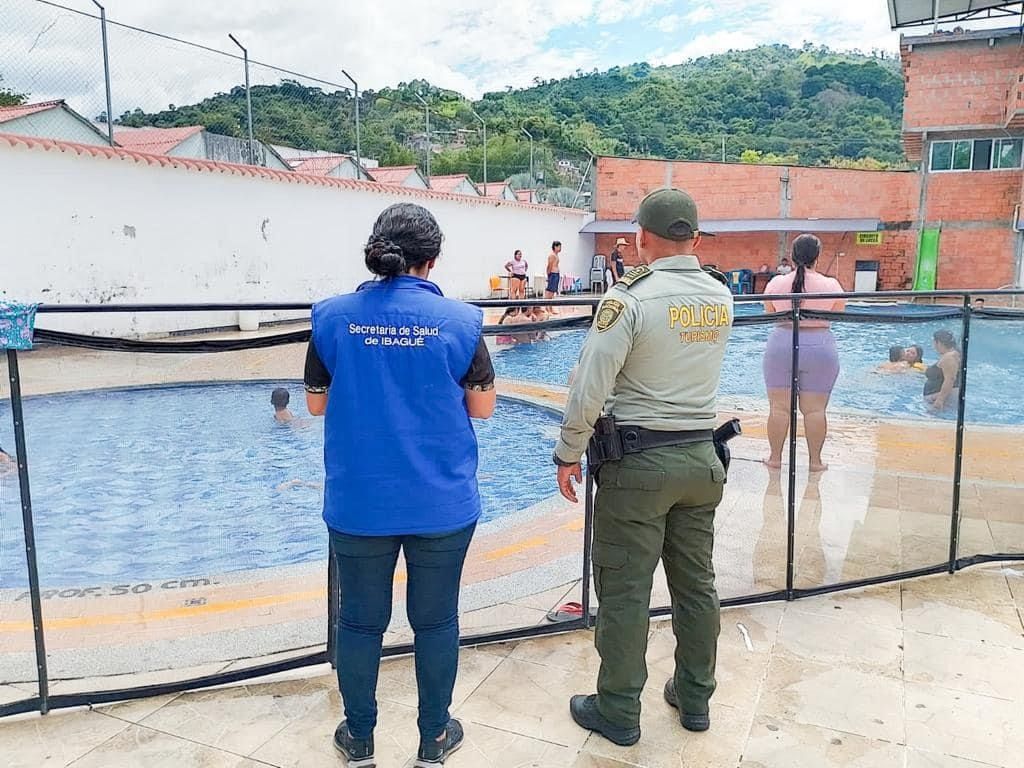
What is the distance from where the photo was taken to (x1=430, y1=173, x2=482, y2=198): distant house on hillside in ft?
75.6

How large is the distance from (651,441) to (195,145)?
14.5 metres

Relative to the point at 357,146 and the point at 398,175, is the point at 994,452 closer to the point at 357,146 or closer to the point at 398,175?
the point at 357,146

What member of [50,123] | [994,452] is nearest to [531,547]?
[994,452]

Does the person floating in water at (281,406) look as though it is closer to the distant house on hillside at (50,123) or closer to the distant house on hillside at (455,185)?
the distant house on hillside at (50,123)

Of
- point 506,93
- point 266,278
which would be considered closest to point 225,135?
point 266,278

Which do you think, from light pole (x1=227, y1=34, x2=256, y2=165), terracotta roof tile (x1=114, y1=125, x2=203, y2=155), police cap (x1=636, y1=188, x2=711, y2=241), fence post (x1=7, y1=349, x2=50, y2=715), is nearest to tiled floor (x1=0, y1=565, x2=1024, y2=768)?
fence post (x1=7, y1=349, x2=50, y2=715)

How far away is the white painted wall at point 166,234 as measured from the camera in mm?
10781

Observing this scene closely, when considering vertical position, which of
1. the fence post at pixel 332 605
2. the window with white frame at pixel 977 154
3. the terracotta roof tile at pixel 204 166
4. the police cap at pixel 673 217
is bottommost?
the fence post at pixel 332 605

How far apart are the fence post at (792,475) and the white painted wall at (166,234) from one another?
224 inches

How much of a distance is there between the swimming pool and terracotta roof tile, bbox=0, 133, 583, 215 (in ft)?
33.6

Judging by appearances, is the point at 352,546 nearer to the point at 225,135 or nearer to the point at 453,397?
the point at 453,397

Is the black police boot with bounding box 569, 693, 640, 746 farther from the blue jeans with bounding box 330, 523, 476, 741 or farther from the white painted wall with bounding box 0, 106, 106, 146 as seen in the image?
the white painted wall with bounding box 0, 106, 106, 146

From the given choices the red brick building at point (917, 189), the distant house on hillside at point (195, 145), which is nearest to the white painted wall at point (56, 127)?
the distant house on hillside at point (195, 145)

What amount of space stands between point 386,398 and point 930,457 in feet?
10.8
